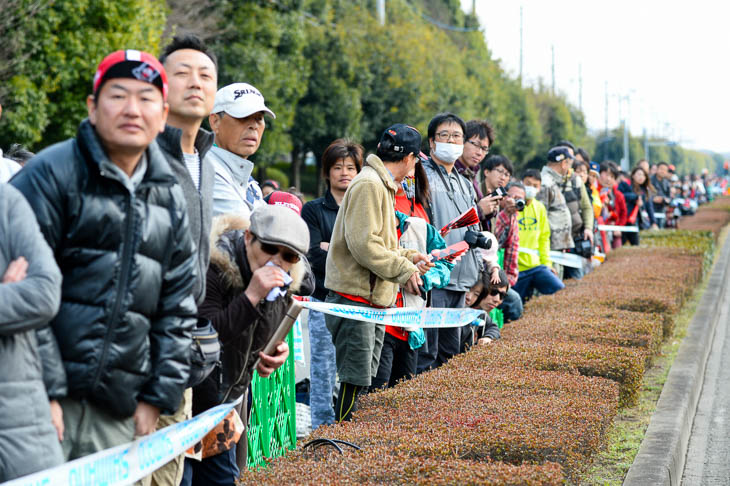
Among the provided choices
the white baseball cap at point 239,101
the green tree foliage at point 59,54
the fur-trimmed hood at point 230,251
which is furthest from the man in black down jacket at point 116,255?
the green tree foliage at point 59,54

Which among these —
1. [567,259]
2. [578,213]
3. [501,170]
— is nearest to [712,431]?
[501,170]

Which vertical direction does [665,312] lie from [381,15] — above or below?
below

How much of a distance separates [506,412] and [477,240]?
2.25 metres

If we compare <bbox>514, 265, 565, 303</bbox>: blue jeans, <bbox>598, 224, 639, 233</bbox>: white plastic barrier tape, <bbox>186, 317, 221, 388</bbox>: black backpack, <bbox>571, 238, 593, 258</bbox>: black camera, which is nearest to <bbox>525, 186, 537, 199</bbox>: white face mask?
<bbox>514, 265, 565, 303</bbox>: blue jeans

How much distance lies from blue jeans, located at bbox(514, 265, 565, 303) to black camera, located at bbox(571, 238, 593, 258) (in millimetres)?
1915

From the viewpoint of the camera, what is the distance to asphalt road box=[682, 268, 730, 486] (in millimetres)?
6016

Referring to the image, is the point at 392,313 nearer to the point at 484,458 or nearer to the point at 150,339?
the point at 484,458

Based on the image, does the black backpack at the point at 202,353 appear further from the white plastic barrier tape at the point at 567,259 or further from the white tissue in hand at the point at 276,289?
the white plastic barrier tape at the point at 567,259

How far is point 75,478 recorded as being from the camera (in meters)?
2.71

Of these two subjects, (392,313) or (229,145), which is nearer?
(229,145)

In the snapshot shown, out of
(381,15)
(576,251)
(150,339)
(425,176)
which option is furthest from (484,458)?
(381,15)

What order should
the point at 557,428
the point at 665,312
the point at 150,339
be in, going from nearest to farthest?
the point at 150,339 < the point at 557,428 < the point at 665,312

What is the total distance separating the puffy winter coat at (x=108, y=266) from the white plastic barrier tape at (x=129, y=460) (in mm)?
156

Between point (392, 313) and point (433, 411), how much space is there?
1.16 meters
